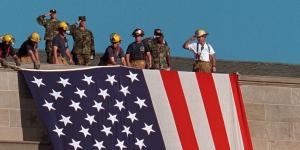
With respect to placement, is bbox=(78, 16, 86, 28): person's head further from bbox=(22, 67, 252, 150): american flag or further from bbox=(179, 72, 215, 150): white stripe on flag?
bbox=(179, 72, 215, 150): white stripe on flag

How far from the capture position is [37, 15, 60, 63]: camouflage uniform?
55.9 meters

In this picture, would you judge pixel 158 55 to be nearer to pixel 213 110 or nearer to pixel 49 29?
pixel 213 110

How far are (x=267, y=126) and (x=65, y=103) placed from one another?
632 cm

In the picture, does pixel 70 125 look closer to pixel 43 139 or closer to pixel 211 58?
pixel 43 139

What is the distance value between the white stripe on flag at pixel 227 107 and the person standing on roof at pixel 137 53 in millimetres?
2046

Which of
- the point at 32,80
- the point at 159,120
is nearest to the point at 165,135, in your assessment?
the point at 159,120

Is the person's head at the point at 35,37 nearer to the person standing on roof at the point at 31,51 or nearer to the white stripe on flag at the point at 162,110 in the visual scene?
the person standing on roof at the point at 31,51

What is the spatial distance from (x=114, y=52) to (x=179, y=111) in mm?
2386

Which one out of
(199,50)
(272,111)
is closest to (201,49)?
(199,50)

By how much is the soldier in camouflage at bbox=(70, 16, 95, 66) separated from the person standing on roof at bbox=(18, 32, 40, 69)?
171cm

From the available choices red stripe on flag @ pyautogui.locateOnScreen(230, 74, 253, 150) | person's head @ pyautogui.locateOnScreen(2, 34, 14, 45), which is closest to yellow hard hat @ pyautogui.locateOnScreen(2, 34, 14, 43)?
person's head @ pyautogui.locateOnScreen(2, 34, 14, 45)

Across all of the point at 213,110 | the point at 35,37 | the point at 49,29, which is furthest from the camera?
the point at 49,29

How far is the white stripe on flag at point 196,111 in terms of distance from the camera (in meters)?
54.8

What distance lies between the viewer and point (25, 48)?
54000 millimetres
